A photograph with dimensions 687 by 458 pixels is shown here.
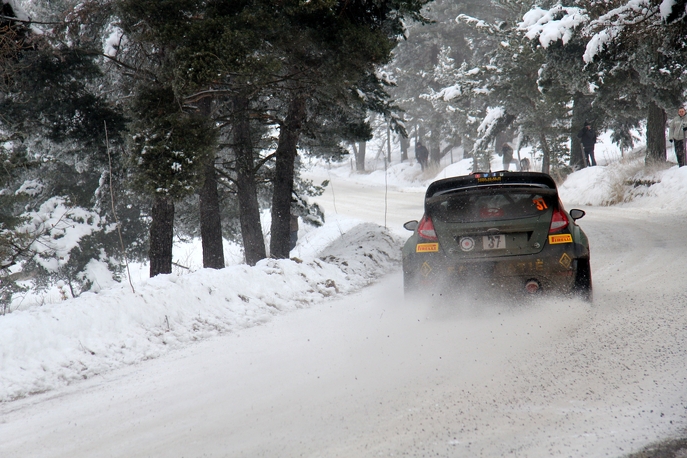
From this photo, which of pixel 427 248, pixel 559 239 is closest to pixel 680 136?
pixel 559 239

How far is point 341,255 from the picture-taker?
11586 millimetres

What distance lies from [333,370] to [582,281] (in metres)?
3.14

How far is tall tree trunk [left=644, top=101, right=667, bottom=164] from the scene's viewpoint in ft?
63.3

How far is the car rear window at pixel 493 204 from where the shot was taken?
6438mm

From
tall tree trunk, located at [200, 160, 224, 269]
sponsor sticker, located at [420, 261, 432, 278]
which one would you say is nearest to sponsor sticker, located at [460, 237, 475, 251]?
sponsor sticker, located at [420, 261, 432, 278]

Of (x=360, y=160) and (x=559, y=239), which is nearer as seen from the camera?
(x=559, y=239)

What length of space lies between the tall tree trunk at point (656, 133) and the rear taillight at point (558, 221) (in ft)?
48.7

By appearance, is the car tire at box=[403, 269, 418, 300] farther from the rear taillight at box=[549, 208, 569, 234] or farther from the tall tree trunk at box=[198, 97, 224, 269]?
the tall tree trunk at box=[198, 97, 224, 269]

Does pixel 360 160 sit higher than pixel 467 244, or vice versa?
pixel 360 160

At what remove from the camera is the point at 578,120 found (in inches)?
951

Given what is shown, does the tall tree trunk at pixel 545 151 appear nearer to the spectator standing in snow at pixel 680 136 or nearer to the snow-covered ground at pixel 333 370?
the spectator standing in snow at pixel 680 136

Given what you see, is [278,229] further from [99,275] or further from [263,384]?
[99,275]

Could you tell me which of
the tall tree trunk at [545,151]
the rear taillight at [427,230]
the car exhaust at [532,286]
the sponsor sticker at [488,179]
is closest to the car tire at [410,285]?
the rear taillight at [427,230]

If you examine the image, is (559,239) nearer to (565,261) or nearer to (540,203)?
(565,261)
